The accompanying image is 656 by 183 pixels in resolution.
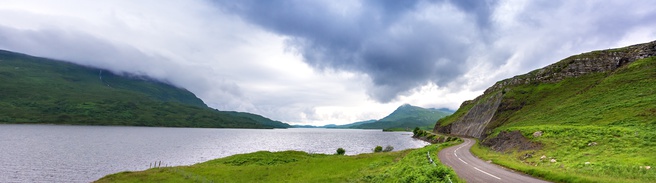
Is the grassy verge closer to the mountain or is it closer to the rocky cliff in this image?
the mountain

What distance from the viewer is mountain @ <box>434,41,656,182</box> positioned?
105 ft

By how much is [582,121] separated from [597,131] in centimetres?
2147

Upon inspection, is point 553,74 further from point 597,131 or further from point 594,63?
point 597,131

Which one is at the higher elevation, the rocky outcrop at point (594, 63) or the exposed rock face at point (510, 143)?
the rocky outcrop at point (594, 63)

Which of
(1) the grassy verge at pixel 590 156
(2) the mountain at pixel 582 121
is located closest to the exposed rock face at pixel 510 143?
(2) the mountain at pixel 582 121

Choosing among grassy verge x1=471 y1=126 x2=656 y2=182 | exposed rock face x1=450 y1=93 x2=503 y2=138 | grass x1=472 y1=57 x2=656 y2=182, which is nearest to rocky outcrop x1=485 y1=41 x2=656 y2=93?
grass x1=472 y1=57 x2=656 y2=182

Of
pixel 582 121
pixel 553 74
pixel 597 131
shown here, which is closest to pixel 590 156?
pixel 597 131

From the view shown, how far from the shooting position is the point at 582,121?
214ft

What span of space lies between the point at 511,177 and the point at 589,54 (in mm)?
140499

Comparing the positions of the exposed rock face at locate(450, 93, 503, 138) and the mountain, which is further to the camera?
the exposed rock face at locate(450, 93, 503, 138)

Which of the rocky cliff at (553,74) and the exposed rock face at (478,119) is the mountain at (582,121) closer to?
the rocky cliff at (553,74)

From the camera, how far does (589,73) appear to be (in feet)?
401

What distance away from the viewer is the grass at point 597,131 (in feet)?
97.9

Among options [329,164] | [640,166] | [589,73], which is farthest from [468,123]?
[640,166]
